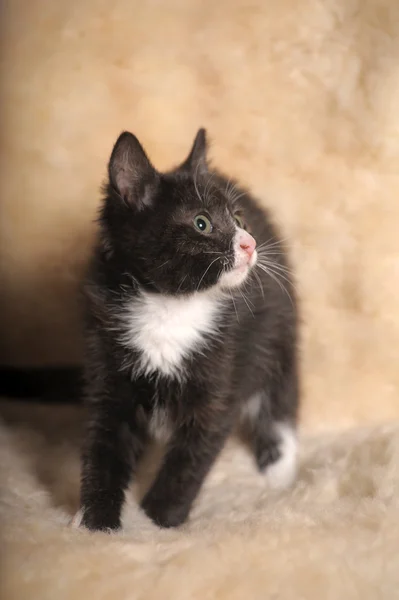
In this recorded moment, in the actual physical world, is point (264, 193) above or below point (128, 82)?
below

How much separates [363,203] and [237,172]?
30cm

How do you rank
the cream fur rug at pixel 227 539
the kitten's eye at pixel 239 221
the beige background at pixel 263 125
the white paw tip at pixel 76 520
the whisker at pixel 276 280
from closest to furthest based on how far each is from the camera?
the cream fur rug at pixel 227 539 < the white paw tip at pixel 76 520 < the kitten's eye at pixel 239 221 < the whisker at pixel 276 280 < the beige background at pixel 263 125

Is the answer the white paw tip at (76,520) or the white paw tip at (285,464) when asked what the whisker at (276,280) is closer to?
the white paw tip at (285,464)

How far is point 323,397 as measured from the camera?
4.72 ft

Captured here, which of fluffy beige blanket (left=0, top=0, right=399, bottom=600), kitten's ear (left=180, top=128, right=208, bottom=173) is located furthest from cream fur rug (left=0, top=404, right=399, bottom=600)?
kitten's ear (left=180, top=128, right=208, bottom=173)

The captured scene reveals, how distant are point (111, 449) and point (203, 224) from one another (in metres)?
0.44

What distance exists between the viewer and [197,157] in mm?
1165

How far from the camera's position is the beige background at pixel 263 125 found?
1334 mm

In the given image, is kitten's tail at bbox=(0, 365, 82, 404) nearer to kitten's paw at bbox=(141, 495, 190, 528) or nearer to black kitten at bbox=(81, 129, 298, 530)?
black kitten at bbox=(81, 129, 298, 530)

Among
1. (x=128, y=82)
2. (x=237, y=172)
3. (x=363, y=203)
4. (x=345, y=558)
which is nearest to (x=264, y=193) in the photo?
(x=237, y=172)

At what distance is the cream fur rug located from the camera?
79 cm

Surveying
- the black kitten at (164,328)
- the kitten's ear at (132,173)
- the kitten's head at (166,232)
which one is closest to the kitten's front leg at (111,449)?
the black kitten at (164,328)

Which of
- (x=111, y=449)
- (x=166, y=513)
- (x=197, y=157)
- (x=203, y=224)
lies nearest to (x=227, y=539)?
(x=166, y=513)

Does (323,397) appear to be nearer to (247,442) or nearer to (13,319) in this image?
(247,442)
